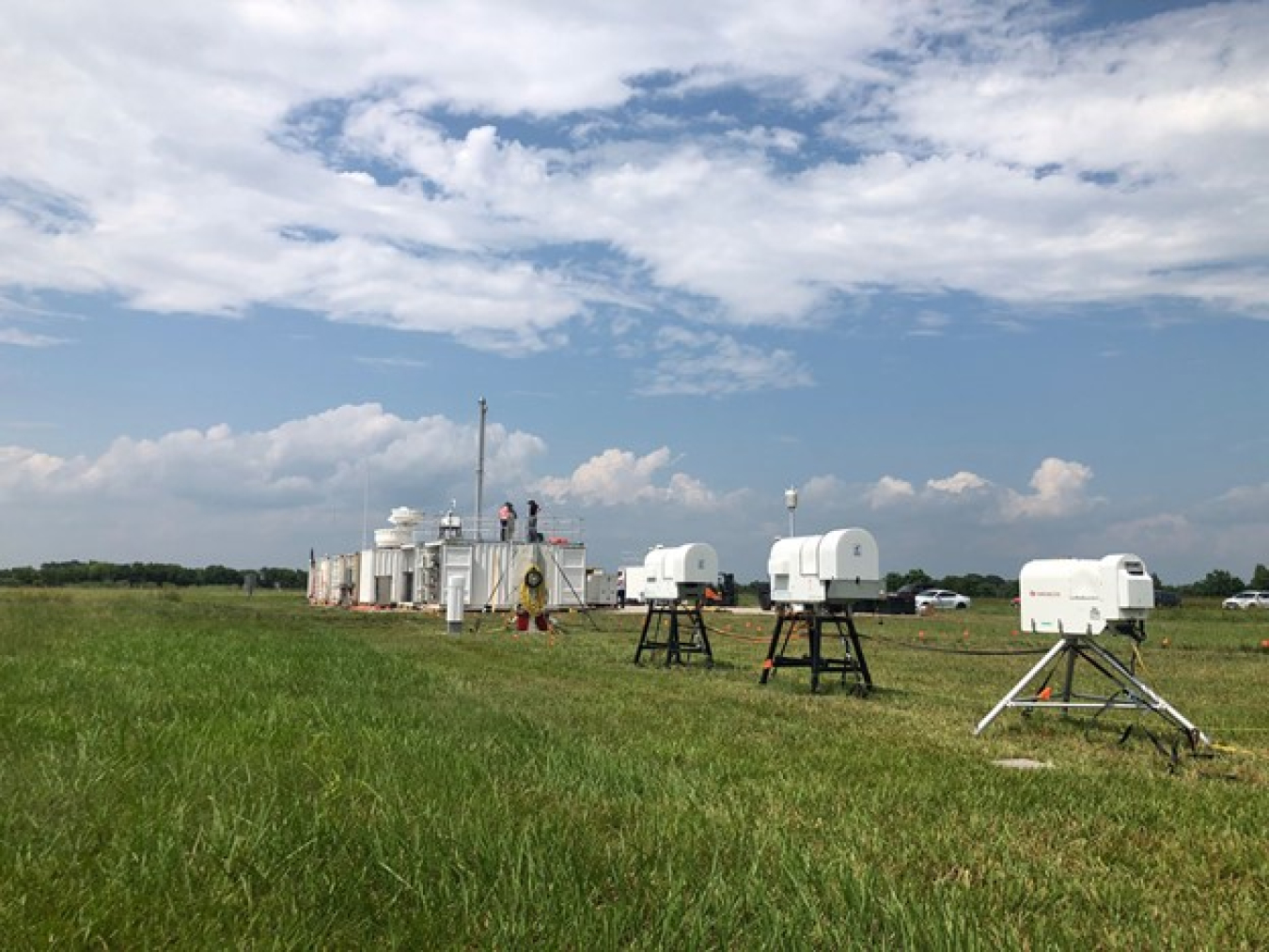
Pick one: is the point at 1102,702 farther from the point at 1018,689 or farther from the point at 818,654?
the point at 818,654

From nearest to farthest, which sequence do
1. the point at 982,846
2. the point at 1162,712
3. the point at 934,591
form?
1. the point at 982,846
2. the point at 1162,712
3. the point at 934,591

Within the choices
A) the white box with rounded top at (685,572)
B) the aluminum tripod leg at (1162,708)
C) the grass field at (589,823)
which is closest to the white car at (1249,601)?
the white box with rounded top at (685,572)

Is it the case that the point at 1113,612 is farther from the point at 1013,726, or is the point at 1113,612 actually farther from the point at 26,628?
the point at 26,628

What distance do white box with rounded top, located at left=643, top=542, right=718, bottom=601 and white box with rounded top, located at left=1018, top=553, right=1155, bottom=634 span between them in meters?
8.49

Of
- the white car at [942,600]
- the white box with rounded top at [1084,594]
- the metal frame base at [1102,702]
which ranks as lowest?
the white car at [942,600]

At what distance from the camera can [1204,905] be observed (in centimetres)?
496

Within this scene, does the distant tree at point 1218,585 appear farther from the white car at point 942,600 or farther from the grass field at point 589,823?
the grass field at point 589,823

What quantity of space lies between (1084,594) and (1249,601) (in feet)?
228

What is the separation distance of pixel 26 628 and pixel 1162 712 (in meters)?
21.4

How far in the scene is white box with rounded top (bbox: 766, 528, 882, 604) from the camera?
15430mm

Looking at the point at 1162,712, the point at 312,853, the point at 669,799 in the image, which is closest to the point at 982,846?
the point at 669,799

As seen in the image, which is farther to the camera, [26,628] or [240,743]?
[26,628]

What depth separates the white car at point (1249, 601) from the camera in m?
67.6

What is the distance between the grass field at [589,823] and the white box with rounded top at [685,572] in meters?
7.02
